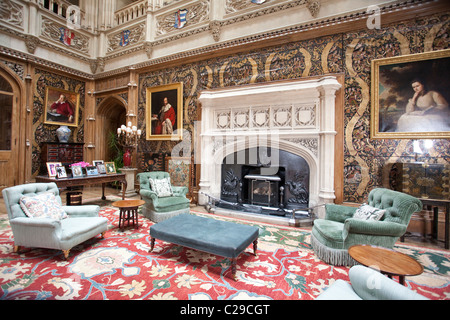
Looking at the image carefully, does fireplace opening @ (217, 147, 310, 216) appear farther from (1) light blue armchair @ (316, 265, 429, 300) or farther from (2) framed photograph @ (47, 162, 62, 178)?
(2) framed photograph @ (47, 162, 62, 178)

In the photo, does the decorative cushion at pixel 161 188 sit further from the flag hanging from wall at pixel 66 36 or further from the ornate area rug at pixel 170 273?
the flag hanging from wall at pixel 66 36

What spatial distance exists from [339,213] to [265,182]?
2085 millimetres

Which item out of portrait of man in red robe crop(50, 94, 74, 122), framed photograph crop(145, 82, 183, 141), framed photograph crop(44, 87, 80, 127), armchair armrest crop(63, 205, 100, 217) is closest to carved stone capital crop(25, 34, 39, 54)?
framed photograph crop(44, 87, 80, 127)

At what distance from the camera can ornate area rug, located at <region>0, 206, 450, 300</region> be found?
2.04m

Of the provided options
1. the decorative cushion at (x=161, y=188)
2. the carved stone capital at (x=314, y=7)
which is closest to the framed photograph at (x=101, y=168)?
the decorative cushion at (x=161, y=188)

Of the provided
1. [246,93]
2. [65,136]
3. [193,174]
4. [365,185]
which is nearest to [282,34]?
[246,93]

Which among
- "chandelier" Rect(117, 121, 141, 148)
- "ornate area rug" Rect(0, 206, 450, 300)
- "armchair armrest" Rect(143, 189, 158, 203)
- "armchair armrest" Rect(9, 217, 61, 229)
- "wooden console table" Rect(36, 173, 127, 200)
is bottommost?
"ornate area rug" Rect(0, 206, 450, 300)

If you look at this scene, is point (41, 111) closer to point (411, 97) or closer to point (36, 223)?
point (36, 223)

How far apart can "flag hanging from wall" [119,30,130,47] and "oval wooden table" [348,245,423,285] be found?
8.20 meters

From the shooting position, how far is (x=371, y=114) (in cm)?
400

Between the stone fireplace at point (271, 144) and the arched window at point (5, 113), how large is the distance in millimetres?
5468

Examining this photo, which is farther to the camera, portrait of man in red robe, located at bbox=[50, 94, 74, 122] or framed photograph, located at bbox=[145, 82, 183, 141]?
portrait of man in red robe, located at bbox=[50, 94, 74, 122]

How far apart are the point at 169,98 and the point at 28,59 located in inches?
162

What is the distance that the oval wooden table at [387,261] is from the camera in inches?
64.2
